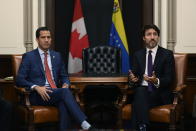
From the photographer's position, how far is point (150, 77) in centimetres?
381

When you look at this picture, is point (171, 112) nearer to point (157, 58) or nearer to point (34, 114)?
point (157, 58)

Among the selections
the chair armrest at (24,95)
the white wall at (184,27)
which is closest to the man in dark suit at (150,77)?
the chair armrest at (24,95)

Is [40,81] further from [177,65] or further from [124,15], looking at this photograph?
[124,15]

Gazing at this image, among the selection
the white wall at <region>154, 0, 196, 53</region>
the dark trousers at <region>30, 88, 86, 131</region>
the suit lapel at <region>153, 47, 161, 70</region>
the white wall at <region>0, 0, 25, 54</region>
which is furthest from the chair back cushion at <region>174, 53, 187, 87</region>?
the white wall at <region>0, 0, 25, 54</region>

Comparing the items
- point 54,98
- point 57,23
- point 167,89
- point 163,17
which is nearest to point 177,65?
point 167,89

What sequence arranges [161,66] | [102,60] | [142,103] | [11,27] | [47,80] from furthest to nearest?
1. [11,27]
2. [102,60]
3. [47,80]
4. [161,66]
5. [142,103]

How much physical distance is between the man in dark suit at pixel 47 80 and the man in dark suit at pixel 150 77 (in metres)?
0.54

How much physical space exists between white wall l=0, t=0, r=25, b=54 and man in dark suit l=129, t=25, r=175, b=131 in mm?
2254

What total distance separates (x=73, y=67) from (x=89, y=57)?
0.74 meters

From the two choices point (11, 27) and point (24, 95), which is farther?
point (11, 27)

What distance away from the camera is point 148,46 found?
4.12 metres

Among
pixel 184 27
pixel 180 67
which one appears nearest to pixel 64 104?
pixel 180 67

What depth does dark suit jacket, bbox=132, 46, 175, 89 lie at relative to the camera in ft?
13.0

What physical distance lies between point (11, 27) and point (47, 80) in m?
1.91
